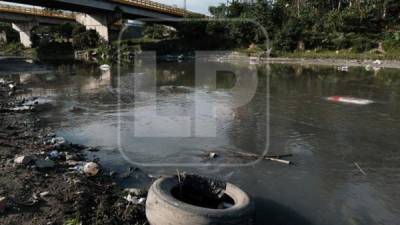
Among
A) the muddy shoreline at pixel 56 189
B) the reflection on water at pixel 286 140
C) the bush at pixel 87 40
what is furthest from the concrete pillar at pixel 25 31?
the muddy shoreline at pixel 56 189

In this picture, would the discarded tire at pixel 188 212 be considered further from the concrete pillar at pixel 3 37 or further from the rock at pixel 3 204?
the concrete pillar at pixel 3 37

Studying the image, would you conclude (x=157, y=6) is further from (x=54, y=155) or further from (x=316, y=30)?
(x=54, y=155)

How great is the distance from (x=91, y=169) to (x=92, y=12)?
64.0m

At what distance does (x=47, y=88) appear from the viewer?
102 ft

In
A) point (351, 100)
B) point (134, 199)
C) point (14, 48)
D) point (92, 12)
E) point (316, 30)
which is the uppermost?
point (92, 12)

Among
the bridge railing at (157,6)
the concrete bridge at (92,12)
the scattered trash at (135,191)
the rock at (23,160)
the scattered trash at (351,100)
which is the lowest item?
the scattered trash at (135,191)

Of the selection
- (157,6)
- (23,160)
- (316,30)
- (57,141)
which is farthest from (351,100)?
(157,6)

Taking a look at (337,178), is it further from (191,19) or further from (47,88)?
(191,19)

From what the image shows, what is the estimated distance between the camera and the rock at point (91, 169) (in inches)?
447

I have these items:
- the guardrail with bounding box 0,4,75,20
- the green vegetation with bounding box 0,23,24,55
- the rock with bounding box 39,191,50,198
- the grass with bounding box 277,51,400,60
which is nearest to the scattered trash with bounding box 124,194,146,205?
the rock with bounding box 39,191,50,198

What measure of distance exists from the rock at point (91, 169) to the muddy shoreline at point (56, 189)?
0.06m

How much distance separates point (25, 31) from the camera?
267 feet
